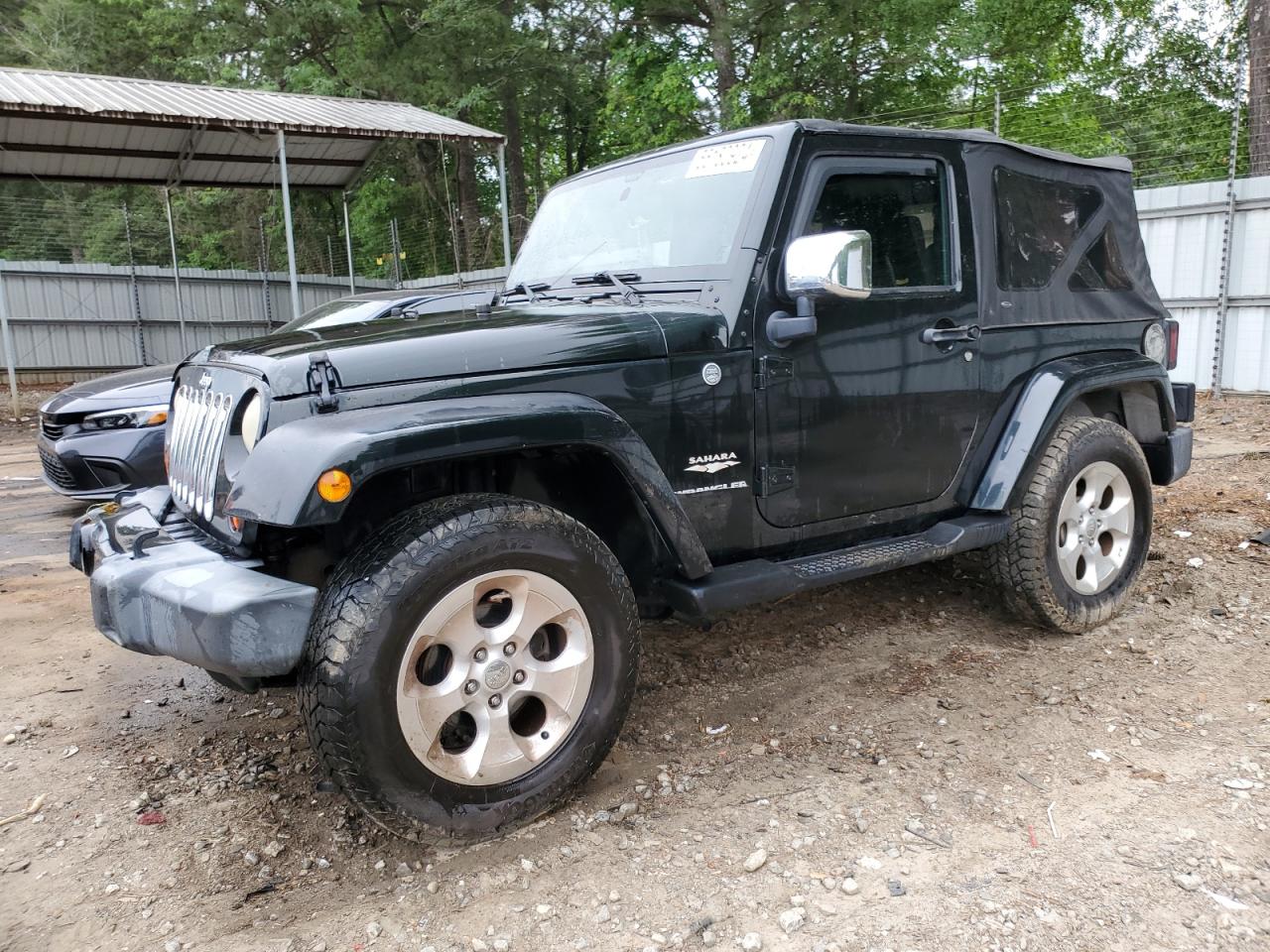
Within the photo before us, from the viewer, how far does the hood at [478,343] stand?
8.07 ft

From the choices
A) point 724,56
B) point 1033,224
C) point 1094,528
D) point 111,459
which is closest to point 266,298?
point 724,56

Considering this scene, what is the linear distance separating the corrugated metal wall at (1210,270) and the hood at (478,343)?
9917 mm

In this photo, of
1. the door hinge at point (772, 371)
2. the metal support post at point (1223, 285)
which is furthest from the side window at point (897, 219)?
the metal support post at point (1223, 285)

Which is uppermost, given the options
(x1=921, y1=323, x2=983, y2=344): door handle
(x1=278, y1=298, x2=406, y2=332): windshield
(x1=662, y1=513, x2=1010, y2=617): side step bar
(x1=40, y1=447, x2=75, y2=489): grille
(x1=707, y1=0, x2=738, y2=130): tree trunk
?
(x1=707, y1=0, x2=738, y2=130): tree trunk

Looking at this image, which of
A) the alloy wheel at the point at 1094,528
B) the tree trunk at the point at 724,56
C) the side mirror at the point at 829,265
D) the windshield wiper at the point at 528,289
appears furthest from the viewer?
the tree trunk at the point at 724,56

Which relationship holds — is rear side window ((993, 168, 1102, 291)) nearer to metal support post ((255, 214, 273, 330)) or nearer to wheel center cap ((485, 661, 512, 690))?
wheel center cap ((485, 661, 512, 690))

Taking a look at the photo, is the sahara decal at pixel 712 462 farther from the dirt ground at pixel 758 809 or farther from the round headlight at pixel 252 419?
the round headlight at pixel 252 419

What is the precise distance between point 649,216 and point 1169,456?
111 inches

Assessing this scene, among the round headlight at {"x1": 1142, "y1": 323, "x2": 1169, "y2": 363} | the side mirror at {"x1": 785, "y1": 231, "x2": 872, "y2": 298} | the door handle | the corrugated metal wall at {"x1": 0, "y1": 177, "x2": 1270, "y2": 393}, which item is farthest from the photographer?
the corrugated metal wall at {"x1": 0, "y1": 177, "x2": 1270, "y2": 393}

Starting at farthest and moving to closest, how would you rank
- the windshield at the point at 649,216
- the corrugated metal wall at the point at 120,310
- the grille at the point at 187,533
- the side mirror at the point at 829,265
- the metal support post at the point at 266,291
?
the metal support post at the point at 266,291
the corrugated metal wall at the point at 120,310
the windshield at the point at 649,216
the side mirror at the point at 829,265
the grille at the point at 187,533

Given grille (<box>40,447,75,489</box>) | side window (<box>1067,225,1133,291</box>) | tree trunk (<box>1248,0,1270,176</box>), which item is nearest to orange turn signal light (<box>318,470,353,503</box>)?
side window (<box>1067,225,1133,291</box>)

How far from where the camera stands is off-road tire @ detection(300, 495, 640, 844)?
2.25 meters

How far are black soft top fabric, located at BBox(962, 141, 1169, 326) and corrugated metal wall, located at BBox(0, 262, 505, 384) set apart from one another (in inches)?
481

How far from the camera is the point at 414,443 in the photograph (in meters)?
2.29
